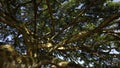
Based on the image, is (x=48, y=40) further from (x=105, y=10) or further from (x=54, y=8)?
(x=105, y=10)

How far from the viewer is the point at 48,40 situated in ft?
19.9

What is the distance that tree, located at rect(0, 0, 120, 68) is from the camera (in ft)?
17.1

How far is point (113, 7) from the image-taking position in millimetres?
6457

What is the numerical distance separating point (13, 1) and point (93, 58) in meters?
2.78

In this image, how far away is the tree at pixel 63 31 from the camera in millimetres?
5215

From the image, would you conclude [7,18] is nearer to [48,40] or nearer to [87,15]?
[48,40]

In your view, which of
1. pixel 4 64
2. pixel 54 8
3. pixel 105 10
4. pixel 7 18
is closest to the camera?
pixel 4 64

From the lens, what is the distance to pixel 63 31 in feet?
22.6

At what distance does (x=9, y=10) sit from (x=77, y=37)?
1698 millimetres

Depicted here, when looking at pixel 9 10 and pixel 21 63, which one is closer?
pixel 21 63

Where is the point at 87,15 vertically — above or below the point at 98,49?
above

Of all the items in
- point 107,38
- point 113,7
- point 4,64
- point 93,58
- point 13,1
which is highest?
point 13,1

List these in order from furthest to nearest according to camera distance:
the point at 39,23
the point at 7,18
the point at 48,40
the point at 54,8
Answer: the point at 39,23 < the point at 54,8 < the point at 48,40 < the point at 7,18

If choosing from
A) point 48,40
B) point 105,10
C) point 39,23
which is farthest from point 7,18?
point 105,10
